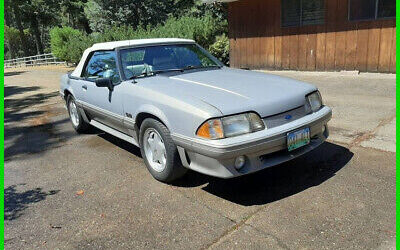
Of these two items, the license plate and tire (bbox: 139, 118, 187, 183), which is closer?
the license plate

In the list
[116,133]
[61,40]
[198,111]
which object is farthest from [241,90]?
[61,40]

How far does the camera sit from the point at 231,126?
312cm

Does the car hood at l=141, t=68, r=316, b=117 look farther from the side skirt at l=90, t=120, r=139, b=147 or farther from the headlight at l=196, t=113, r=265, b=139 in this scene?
the side skirt at l=90, t=120, r=139, b=147

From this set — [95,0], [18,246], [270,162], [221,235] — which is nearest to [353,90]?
[270,162]

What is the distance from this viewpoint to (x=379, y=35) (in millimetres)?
9719

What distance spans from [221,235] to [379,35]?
910cm

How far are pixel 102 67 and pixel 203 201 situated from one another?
2.62 m

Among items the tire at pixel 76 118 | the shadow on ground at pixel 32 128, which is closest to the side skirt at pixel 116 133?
the tire at pixel 76 118

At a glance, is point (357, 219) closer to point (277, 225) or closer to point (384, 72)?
point (277, 225)

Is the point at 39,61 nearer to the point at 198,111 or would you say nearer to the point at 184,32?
the point at 184,32

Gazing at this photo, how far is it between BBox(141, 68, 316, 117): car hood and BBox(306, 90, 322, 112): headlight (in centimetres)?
7

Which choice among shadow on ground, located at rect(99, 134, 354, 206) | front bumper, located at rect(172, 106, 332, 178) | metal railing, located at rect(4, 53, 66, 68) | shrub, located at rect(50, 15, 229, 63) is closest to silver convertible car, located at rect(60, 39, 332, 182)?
front bumper, located at rect(172, 106, 332, 178)

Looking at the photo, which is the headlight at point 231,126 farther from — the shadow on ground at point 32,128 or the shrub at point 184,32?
the shrub at point 184,32

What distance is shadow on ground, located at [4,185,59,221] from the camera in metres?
3.41
